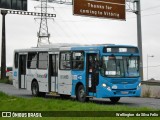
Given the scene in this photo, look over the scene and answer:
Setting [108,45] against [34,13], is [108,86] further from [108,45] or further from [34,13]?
[34,13]

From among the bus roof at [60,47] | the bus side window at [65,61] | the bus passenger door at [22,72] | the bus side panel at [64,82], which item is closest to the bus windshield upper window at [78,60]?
the bus roof at [60,47]

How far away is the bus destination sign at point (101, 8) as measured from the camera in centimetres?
3638

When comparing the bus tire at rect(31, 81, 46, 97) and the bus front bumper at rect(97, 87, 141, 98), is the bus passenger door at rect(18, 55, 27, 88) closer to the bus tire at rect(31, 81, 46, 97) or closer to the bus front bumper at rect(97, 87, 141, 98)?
the bus tire at rect(31, 81, 46, 97)

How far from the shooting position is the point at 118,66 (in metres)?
24.0

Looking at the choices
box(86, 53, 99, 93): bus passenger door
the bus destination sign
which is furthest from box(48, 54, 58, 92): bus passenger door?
the bus destination sign

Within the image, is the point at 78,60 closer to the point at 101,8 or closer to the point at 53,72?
the point at 53,72

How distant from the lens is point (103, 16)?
37.8m

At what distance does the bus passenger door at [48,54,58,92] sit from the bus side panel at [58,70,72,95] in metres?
0.51

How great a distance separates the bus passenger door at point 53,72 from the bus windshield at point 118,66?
4.50 meters

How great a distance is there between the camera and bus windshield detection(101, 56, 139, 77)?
23.9 m

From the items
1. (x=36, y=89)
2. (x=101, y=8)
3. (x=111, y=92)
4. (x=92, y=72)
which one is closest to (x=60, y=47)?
(x=92, y=72)

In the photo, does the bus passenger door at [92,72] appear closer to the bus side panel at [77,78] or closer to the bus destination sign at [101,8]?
the bus side panel at [77,78]

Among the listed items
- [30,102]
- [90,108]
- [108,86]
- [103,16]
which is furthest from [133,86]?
[103,16]

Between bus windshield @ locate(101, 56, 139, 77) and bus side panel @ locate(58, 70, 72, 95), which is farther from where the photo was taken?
bus side panel @ locate(58, 70, 72, 95)
